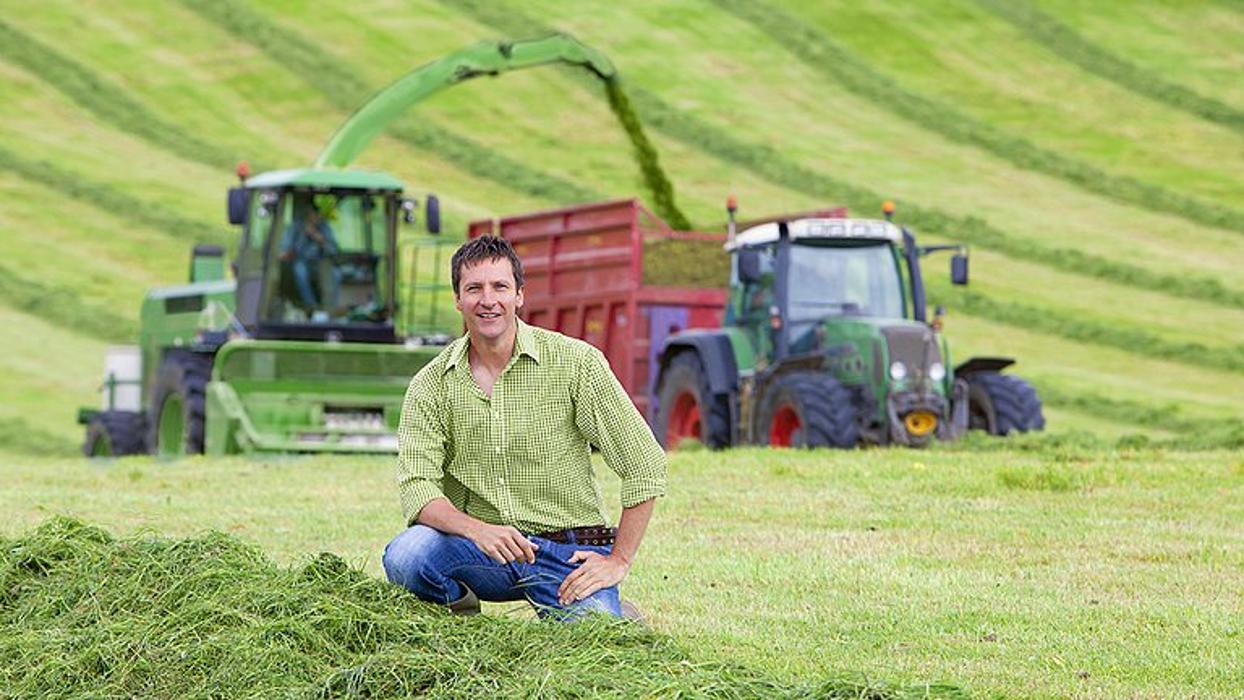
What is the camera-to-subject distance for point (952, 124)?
40688 millimetres

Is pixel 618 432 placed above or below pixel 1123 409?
above

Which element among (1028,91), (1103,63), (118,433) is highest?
(1103,63)

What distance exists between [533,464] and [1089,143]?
111ft

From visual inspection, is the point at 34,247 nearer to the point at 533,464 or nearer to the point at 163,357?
the point at 163,357

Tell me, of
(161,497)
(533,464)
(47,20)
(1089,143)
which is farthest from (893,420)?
(47,20)

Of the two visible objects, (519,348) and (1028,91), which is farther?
(1028,91)

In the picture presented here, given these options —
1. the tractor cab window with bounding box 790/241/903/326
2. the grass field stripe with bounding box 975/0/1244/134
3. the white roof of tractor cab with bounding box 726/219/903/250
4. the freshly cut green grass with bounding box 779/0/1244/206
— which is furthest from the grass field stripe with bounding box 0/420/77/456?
the grass field stripe with bounding box 975/0/1244/134

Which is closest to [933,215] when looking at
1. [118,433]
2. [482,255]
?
[118,433]

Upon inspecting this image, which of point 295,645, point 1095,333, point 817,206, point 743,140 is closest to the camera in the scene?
point 295,645

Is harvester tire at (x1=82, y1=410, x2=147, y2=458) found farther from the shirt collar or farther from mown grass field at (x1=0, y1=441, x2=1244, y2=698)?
the shirt collar

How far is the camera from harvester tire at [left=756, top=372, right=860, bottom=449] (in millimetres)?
17016

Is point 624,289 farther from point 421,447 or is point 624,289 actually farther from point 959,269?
point 421,447

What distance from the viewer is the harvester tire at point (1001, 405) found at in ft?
60.5

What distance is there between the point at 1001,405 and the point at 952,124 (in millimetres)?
22860
